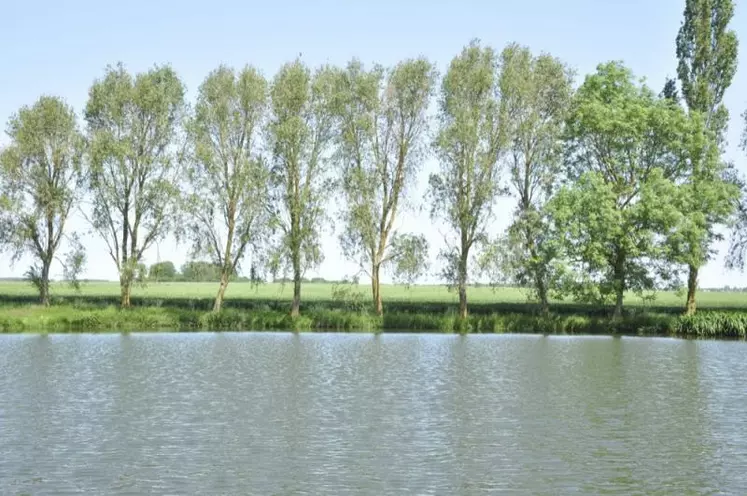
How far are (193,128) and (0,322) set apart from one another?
19747 mm

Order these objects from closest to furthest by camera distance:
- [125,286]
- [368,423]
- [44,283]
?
[368,423], [125,286], [44,283]

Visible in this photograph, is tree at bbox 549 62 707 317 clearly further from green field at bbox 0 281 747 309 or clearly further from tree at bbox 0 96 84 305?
tree at bbox 0 96 84 305

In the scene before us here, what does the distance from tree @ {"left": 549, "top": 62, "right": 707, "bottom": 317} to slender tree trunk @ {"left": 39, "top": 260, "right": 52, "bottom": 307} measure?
38.7m

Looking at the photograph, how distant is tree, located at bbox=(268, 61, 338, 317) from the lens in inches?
2758

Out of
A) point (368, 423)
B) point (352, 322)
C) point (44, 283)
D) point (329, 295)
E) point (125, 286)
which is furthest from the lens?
point (329, 295)

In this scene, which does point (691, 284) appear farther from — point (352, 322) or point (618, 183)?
point (352, 322)

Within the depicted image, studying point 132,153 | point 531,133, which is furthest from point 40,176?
point 531,133

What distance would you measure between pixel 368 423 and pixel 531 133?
48675 millimetres

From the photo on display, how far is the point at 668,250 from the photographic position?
6494 centimetres

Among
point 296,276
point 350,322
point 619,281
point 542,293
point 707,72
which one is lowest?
point 350,322

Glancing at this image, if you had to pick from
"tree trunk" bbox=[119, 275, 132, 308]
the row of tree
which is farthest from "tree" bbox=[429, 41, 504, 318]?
"tree trunk" bbox=[119, 275, 132, 308]

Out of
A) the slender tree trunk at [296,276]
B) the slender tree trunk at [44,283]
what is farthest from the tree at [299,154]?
the slender tree trunk at [44,283]

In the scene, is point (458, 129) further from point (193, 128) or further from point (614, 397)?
point (614, 397)

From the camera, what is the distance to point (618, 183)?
7031cm
